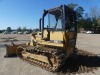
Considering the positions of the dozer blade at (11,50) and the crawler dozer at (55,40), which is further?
the dozer blade at (11,50)

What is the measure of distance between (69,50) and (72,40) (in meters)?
0.71

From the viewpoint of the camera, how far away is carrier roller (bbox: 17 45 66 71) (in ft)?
26.9

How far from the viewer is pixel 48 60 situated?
883 cm

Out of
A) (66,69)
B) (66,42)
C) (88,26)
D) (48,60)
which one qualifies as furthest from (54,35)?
(88,26)

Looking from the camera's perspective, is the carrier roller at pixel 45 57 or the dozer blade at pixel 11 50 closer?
the carrier roller at pixel 45 57

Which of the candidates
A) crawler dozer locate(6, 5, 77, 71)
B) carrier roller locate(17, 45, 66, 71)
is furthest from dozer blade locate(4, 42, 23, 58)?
crawler dozer locate(6, 5, 77, 71)

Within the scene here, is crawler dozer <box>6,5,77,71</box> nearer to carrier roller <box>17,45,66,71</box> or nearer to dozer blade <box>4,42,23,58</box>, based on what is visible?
carrier roller <box>17,45,66,71</box>

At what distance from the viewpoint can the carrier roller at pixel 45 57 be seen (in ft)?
26.9

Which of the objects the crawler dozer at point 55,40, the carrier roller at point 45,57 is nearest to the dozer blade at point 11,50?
the carrier roller at point 45,57

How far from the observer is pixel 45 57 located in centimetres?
896

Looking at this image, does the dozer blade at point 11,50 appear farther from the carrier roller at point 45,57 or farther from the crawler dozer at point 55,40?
the crawler dozer at point 55,40

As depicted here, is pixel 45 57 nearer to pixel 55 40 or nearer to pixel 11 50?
pixel 55 40

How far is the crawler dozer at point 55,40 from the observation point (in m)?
8.46

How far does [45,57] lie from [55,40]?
3.53 feet
